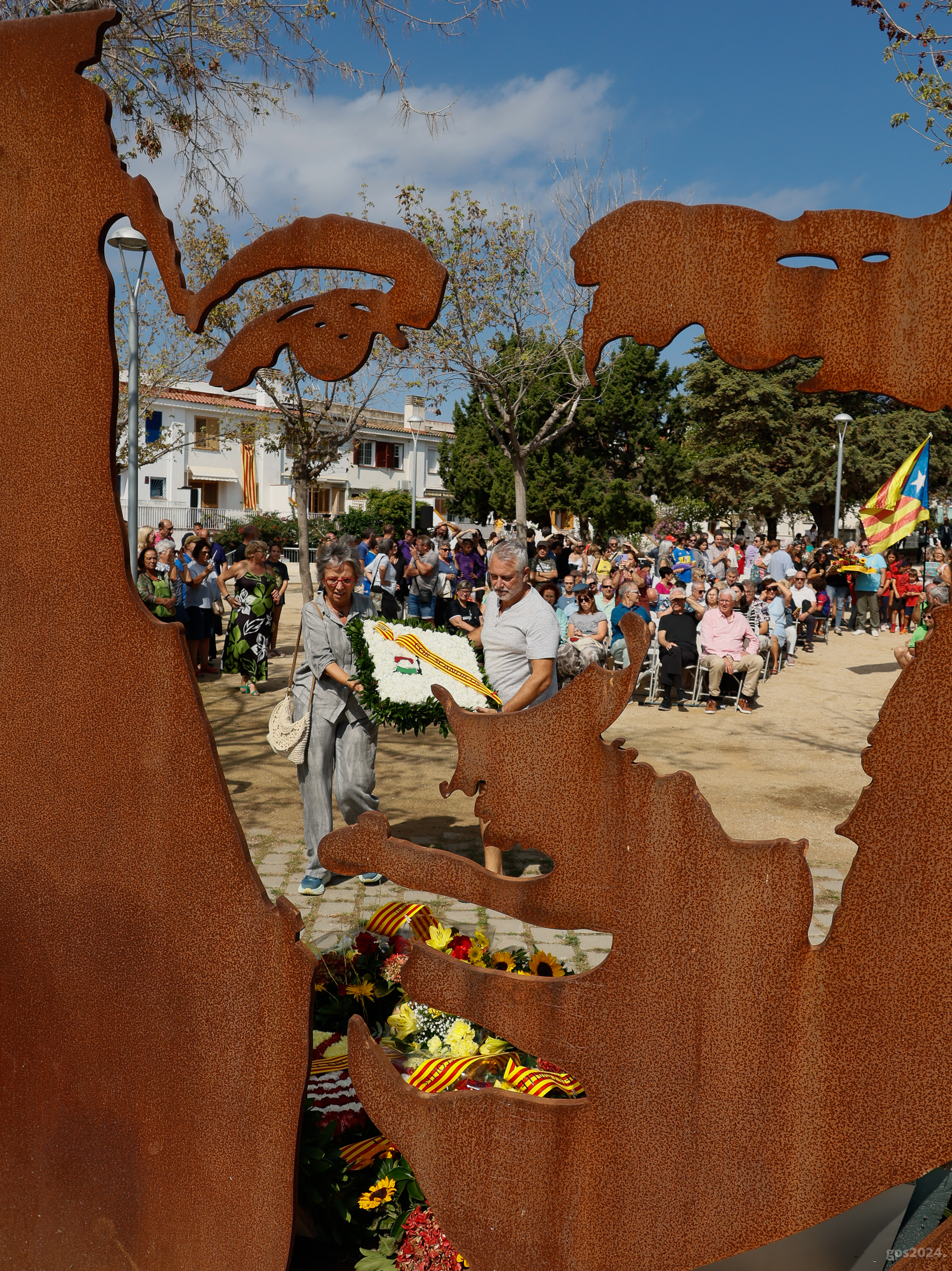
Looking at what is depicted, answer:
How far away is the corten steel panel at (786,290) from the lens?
1824 mm

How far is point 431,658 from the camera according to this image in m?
4.52

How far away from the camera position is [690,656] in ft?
39.2

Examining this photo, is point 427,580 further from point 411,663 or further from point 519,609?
point 411,663

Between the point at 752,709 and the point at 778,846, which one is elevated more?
the point at 778,846

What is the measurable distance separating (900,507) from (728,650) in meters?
2.42

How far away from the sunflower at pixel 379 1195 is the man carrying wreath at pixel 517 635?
89.8 inches

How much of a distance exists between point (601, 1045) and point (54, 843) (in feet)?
4.25

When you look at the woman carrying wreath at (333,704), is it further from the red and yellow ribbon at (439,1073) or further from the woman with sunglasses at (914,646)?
the red and yellow ribbon at (439,1073)

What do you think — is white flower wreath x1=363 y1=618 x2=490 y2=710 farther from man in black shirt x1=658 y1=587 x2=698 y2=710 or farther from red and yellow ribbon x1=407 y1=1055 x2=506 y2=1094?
man in black shirt x1=658 y1=587 x2=698 y2=710

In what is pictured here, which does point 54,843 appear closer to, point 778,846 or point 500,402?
point 778,846

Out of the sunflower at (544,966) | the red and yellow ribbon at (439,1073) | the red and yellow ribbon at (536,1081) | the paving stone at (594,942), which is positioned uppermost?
the red and yellow ribbon at (439,1073)

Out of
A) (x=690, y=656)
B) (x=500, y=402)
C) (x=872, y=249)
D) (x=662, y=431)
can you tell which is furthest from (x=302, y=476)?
(x=662, y=431)

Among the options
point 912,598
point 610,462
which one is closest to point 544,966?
point 912,598

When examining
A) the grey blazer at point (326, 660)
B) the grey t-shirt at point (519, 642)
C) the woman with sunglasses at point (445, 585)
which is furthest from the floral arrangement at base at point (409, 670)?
the woman with sunglasses at point (445, 585)
